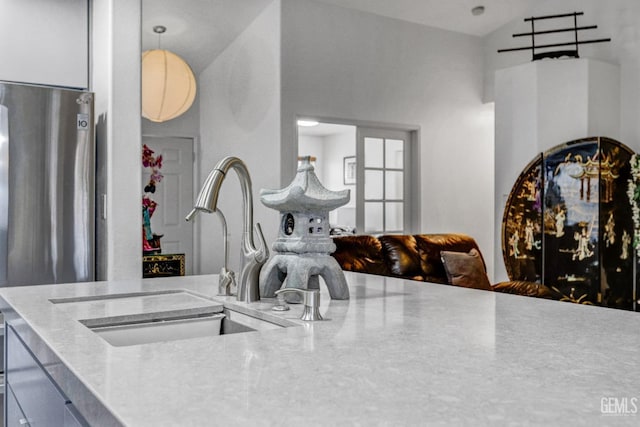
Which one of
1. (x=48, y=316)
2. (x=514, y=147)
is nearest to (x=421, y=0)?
(x=514, y=147)

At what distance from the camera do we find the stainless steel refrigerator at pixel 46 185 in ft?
8.52

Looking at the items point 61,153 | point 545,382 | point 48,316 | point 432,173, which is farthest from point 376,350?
point 432,173

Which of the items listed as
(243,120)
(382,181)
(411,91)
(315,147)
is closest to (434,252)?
(382,181)

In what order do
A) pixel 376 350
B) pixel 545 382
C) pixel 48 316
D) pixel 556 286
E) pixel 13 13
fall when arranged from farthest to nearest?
1. pixel 556 286
2. pixel 13 13
3. pixel 48 316
4. pixel 376 350
5. pixel 545 382

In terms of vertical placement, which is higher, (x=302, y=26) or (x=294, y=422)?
(x=302, y=26)

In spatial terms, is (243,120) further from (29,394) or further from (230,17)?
(29,394)

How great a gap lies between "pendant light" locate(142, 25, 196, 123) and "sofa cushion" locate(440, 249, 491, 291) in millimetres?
2448

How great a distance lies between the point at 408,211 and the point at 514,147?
1.21 m

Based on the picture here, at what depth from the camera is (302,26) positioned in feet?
16.7

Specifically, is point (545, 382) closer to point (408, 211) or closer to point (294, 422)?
point (294, 422)

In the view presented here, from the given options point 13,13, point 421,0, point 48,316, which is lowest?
point 48,316

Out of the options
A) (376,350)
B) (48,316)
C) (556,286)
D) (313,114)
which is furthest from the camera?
(313,114)

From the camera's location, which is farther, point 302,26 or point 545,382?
point 302,26

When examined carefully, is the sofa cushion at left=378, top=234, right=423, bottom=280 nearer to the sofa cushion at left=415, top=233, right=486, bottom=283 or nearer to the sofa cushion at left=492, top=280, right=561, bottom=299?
the sofa cushion at left=415, top=233, right=486, bottom=283
